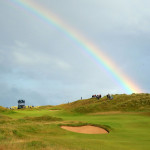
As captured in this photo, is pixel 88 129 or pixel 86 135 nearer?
pixel 86 135

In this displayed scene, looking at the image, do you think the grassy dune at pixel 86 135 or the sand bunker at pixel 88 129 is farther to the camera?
the sand bunker at pixel 88 129

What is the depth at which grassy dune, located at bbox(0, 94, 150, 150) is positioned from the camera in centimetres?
1512

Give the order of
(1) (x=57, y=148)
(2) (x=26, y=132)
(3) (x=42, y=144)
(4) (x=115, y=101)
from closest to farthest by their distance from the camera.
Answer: (1) (x=57, y=148) → (3) (x=42, y=144) → (2) (x=26, y=132) → (4) (x=115, y=101)

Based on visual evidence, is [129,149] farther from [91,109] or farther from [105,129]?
[91,109]

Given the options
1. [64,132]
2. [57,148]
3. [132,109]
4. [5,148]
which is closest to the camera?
[5,148]

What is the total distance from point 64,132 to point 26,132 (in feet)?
15.3

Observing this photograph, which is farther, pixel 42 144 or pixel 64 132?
pixel 64 132

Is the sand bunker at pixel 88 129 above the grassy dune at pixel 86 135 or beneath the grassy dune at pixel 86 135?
beneath

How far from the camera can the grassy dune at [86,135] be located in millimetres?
15117

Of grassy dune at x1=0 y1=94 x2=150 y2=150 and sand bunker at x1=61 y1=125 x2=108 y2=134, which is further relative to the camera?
sand bunker at x1=61 y1=125 x2=108 y2=134

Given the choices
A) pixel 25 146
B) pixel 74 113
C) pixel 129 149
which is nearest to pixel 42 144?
pixel 25 146

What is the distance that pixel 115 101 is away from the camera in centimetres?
6275

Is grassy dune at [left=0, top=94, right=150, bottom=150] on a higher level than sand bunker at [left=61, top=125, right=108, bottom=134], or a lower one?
higher

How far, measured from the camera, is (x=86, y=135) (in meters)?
22.9
